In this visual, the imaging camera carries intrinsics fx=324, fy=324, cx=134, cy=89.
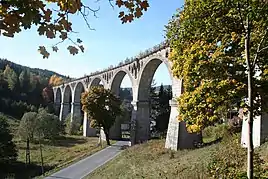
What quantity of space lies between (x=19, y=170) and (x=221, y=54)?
27.4m

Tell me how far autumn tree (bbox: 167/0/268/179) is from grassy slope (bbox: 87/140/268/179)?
344 cm

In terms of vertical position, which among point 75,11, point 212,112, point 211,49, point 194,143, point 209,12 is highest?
point 209,12

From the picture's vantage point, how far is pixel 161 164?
55.9 ft

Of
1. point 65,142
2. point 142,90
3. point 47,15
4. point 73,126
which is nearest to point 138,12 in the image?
point 47,15

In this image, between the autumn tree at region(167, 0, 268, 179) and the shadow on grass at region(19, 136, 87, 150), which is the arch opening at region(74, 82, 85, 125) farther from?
the autumn tree at region(167, 0, 268, 179)

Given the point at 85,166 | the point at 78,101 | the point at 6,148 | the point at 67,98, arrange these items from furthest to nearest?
1. the point at 67,98
2. the point at 78,101
3. the point at 6,148
4. the point at 85,166

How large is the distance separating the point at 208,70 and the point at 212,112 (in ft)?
4.45

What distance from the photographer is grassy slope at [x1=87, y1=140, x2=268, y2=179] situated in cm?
1268

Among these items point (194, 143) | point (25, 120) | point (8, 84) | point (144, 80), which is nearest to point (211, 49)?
point (194, 143)

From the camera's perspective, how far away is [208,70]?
300 inches

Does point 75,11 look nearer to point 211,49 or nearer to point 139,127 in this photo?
point 211,49

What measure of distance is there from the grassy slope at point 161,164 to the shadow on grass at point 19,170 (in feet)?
29.9

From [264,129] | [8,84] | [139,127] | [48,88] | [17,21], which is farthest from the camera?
[48,88]

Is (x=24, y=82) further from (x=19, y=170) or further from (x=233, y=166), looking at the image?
(x=233, y=166)
